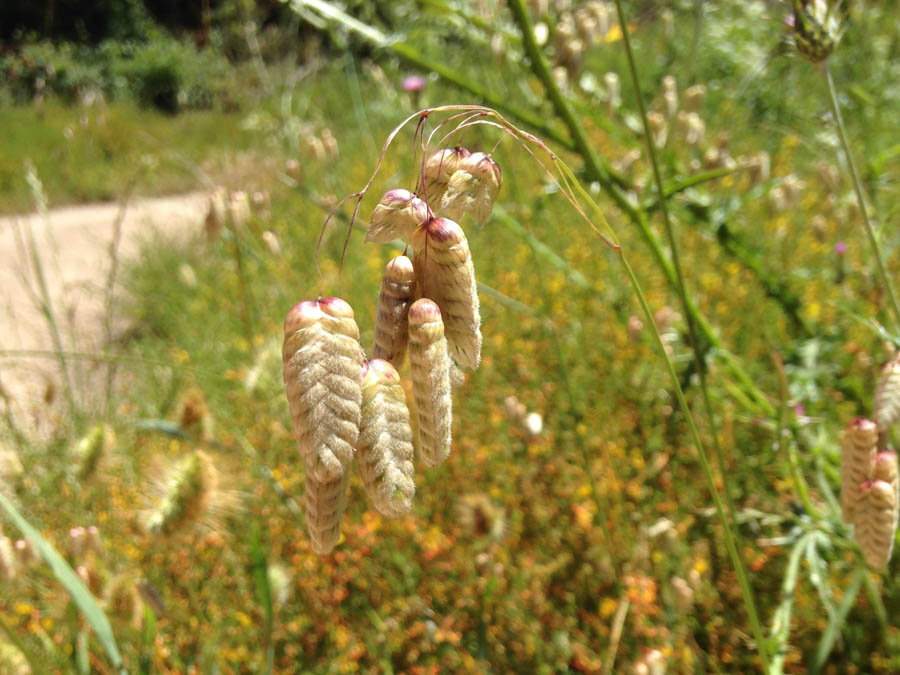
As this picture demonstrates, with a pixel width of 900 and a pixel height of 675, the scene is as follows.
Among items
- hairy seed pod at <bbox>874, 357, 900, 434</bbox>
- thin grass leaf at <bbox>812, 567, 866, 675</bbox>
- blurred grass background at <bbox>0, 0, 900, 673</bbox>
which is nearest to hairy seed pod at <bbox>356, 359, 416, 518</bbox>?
blurred grass background at <bbox>0, 0, 900, 673</bbox>

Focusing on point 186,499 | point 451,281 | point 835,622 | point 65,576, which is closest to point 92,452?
point 186,499

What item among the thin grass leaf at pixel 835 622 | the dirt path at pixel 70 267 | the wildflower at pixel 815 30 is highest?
the dirt path at pixel 70 267

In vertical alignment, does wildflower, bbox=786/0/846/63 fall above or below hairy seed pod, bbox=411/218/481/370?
above

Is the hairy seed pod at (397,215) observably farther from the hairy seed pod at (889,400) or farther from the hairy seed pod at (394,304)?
the hairy seed pod at (889,400)

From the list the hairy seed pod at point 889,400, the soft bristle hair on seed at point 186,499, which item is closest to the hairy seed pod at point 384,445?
the hairy seed pod at point 889,400

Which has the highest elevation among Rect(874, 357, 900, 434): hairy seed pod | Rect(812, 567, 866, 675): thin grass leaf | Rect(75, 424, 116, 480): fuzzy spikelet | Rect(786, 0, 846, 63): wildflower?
Rect(786, 0, 846, 63): wildflower

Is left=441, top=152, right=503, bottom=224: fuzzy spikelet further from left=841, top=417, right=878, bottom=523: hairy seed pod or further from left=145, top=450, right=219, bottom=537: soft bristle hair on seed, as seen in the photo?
left=145, top=450, right=219, bottom=537: soft bristle hair on seed

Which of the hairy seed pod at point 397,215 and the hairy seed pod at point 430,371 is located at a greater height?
the hairy seed pod at point 397,215
